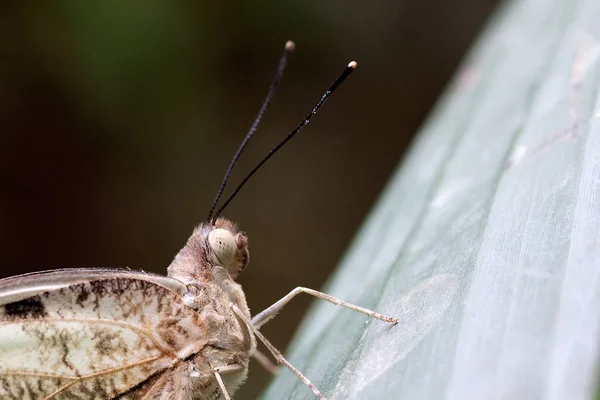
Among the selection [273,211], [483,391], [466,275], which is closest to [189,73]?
[273,211]

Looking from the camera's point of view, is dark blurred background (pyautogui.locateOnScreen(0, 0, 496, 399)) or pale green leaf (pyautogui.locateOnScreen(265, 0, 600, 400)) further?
dark blurred background (pyautogui.locateOnScreen(0, 0, 496, 399))

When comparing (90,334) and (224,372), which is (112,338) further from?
(224,372)

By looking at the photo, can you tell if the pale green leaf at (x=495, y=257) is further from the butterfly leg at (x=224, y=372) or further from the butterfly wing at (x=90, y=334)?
the butterfly wing at (x=90, y=334)

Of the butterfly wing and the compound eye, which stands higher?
the butterfly wing

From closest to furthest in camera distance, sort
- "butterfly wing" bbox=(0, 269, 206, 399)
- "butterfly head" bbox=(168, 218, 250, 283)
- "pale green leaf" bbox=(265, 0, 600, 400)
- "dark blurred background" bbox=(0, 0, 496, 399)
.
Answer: "pale green leaf" bbox=(265, 0, 600, 400)
"butterfly wing" bbox=(0, 269, 206, 399)
"butterfly head" bbox=(168, 218, 250, 283)
"dark blurred background" bbox=(0, 0, 496, 399)

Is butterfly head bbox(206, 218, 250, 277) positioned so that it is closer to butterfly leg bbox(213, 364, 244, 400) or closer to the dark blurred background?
butterfly leg bbox(213, 364, 244, 400)

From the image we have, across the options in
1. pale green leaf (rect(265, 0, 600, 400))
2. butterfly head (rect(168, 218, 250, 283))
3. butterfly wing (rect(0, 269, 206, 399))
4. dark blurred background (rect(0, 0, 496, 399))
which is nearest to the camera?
pale green leaf (rect(265, 0, 600, 400))

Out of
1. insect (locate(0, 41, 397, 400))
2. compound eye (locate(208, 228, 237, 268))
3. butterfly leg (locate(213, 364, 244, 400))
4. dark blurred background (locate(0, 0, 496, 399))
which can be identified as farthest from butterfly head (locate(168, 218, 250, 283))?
dark blurred background (locate(0, 0, 496, 399))

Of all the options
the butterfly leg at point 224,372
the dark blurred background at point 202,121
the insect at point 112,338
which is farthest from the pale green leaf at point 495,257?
the dark blurred background at point 202,121
